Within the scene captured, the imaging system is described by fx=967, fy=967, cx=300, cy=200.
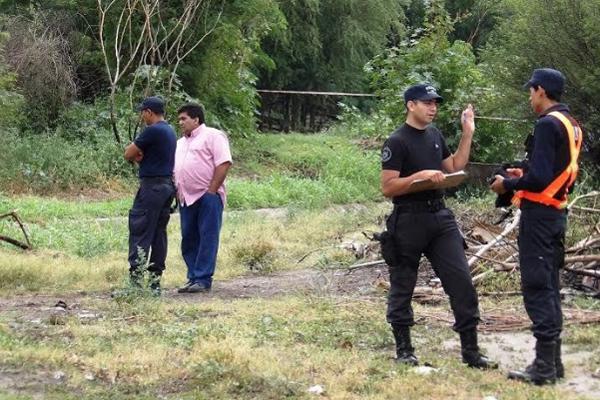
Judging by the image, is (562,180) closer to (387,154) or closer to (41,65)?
(387,154)

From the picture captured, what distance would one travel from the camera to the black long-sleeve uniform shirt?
566cm

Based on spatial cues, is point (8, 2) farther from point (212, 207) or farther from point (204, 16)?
point (212, 207)

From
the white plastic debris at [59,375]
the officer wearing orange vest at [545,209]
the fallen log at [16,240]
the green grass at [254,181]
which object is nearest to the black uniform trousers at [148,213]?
the fallen log at [16,240]

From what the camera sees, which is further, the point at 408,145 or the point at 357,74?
the point at 357,74

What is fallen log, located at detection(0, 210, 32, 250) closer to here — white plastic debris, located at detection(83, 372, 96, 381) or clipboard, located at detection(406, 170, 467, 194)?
white plastic debris, located at detection(83, 372, 96, 381)

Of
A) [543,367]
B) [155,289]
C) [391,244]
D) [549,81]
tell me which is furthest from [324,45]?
[543,367]

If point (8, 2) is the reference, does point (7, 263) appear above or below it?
below

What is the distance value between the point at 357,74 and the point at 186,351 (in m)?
30.3

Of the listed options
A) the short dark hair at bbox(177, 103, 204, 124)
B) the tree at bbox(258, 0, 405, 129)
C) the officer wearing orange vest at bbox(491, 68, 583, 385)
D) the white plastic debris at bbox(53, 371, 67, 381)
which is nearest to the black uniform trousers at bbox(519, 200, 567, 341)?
the officer wearing orange vest at bbox(491, 68, 583, 385)

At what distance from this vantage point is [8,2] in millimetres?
22172

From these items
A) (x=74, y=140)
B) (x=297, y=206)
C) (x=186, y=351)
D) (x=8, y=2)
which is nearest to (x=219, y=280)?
(x=186, y=351)

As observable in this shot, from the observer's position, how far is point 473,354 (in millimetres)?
6113

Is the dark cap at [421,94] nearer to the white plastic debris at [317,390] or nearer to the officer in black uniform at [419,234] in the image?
the officer in black uniform at [419,234]

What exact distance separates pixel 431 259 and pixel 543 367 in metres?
1.00
